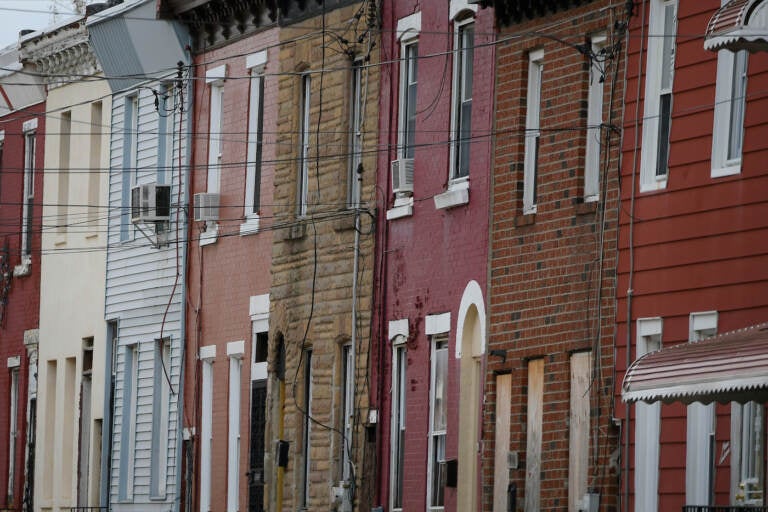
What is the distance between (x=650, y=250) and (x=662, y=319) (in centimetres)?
80

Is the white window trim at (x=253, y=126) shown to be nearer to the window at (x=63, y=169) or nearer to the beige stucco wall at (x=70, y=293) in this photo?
the beige stucco wall at (x=70, y=293)

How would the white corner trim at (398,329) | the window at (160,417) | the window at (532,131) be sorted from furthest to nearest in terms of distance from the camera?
1. the window at (160,417)
2. the white corner trim at (398,329)
3. the window at (532,131)

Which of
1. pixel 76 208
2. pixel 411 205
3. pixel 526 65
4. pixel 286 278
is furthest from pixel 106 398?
pixel 526 65

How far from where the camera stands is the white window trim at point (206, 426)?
36.3 m

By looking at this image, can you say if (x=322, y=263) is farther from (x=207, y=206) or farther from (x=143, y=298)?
(x=143, y=298)

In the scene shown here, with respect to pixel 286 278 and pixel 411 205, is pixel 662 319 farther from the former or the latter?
pixel 286 278

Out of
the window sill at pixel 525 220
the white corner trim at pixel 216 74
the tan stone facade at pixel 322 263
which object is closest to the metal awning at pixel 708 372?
the window sill at pixel 525 220

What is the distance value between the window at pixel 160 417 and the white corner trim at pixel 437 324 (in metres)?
9.35

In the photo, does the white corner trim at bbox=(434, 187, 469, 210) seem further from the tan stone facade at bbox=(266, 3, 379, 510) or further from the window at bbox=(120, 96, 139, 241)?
the window at bbox=(120, 96, 139, 241)

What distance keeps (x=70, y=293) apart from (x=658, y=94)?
782 inches

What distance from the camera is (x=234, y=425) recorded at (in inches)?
1401

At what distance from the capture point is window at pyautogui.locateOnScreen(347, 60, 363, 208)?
105 ft

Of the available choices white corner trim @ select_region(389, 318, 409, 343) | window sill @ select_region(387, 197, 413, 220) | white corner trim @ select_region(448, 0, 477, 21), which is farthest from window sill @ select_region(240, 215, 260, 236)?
white corner trim @ select_region(448, 0, 477, 21)

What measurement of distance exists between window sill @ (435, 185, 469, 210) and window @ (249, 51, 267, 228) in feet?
21.9
